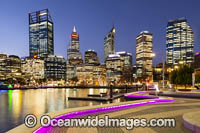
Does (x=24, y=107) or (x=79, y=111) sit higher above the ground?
(x=79, y=111)

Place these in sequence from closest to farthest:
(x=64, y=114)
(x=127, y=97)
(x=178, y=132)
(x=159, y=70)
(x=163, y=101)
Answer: (x=178, y=132), (x=64, y=114), (x=163, y=101), (x=127, y=97), (x=159, y=70)

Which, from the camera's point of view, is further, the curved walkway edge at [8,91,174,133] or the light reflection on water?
the light reflection on water

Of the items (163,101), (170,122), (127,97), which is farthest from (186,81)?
(170,122)

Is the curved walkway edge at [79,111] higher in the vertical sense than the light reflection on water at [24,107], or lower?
higher

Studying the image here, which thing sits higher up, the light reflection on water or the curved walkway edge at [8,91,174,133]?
the curved walkway edge at [8,91,174,133]

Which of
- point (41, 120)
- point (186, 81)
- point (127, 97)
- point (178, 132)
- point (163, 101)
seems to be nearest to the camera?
point (178, 132)

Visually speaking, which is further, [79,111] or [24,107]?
[24,107]

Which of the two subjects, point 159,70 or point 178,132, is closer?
point 178,132

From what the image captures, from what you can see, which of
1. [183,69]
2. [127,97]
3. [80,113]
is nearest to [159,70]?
[183,69]

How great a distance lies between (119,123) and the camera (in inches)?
431

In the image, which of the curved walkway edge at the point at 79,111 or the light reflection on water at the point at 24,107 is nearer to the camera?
the curved walkway edge at the point at 79,111

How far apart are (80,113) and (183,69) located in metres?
39.5

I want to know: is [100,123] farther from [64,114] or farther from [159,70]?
[159,70]

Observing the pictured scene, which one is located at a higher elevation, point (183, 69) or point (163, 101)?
point (183, 69)
